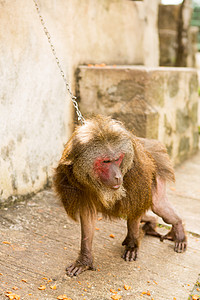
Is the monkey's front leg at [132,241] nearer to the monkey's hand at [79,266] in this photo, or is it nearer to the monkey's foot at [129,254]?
the monkey's foot at [129,254]

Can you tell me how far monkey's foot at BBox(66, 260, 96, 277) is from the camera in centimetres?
320

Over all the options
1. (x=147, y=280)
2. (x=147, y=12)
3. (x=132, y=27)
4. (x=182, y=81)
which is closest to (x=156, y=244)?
(x=147, y=280)

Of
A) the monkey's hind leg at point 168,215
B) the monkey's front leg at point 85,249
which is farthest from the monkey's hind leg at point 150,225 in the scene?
the monkey's front leg at point 85,249

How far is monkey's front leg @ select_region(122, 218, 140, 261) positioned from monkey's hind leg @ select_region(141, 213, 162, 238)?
0.39 meters

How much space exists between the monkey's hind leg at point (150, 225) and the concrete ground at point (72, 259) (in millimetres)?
66

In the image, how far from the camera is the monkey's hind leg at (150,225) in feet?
13.1

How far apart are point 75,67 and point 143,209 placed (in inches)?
99.9

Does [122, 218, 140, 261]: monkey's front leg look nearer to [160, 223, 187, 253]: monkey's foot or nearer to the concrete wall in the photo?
[160, 223, 187, 253]: monkey's foot

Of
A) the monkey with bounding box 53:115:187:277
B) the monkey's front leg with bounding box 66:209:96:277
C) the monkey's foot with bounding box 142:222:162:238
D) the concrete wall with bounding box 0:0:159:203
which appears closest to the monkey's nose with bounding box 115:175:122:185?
the monkey with bounding box 53:115:187:277

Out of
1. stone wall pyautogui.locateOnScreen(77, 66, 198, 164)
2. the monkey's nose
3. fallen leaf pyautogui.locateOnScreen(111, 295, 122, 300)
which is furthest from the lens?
stone wall pyautogui.locateOnScreen(77, 66, 198, 164)

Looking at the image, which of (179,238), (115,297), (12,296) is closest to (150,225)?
(179,238)

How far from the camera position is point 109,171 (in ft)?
9.08

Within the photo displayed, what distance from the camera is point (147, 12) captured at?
6.93 metres

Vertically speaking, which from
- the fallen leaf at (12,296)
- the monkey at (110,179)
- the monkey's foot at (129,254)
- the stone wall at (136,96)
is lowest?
the monkey's foot at (129,254)
